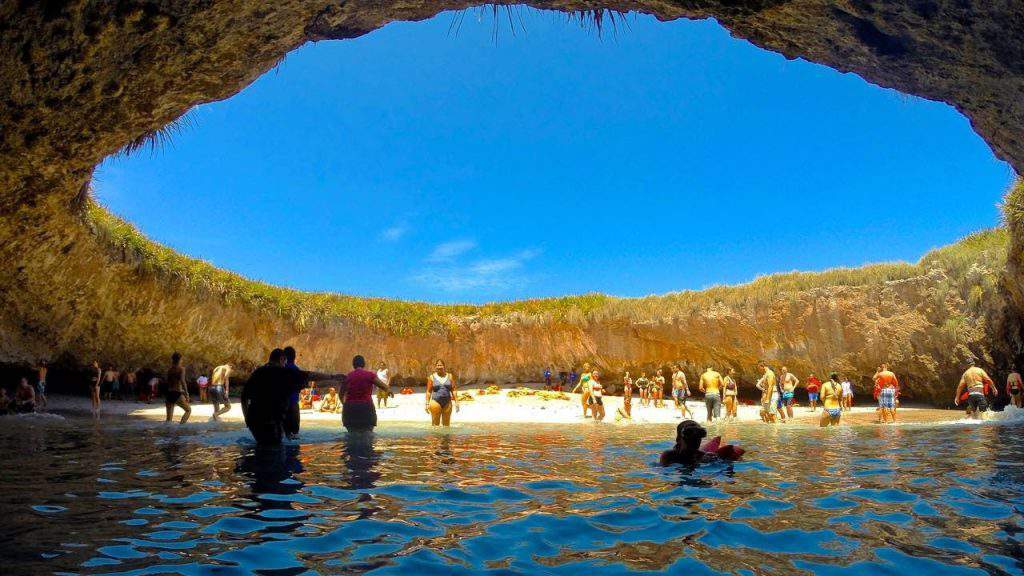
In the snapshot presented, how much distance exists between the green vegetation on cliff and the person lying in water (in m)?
15.8

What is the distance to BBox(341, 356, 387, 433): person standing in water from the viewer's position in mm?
11883

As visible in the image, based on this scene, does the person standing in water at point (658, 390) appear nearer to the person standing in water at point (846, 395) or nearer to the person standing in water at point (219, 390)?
the person standing in water at point (846, 395)

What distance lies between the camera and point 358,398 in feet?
39.4

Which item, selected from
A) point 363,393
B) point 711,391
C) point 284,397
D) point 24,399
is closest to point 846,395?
point 711,391

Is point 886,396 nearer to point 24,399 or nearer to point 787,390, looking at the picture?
point 787,390

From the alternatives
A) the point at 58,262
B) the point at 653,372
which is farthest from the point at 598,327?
the point at 58,262

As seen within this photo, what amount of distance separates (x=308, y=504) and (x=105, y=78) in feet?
20.3

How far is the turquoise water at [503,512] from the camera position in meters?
3.60

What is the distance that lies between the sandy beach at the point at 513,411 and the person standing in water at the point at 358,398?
19.0ft

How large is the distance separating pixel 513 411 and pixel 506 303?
35.9 ft

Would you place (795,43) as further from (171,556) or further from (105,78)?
(105,78)

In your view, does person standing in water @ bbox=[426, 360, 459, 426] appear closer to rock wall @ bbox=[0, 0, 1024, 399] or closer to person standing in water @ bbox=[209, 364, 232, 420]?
person standing in water @ bbox=[209, 364, 232, 420]

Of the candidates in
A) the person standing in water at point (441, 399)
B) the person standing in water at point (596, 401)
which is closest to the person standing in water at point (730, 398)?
the person standing in water at point (596, 401)

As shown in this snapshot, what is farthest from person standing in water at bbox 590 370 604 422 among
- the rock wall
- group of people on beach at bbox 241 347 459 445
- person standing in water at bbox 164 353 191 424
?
the rock wall
